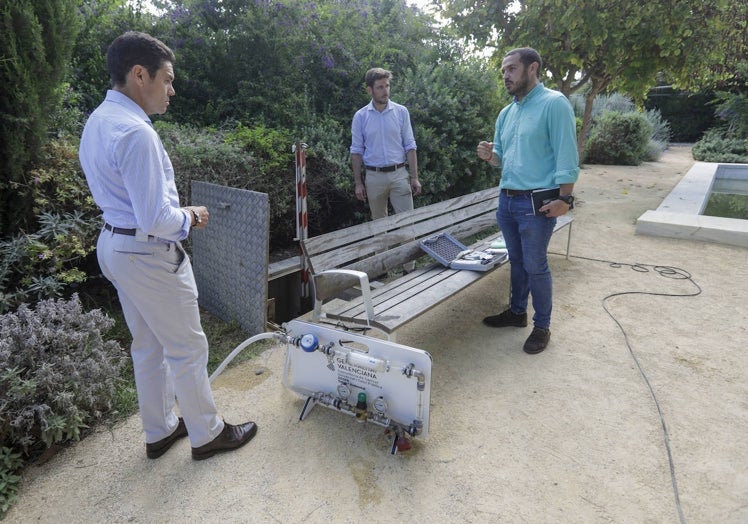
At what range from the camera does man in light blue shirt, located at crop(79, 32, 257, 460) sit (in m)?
1.84

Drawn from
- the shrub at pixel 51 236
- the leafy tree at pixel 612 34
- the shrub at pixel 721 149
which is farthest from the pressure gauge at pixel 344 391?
the shrub at pixel 721 149

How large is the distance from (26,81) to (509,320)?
153 inches

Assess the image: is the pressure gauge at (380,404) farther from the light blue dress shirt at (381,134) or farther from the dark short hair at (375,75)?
the dark short hair at (375,75)

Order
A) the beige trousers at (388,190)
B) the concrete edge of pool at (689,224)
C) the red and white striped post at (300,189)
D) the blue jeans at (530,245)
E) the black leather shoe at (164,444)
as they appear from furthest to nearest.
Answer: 1. the concrete edge of pool at (689,224)
2. the beige trousers at (388,190)
3. the red and white striped post at (300,189)
4. the blue jeans at (530,245)
5. the black leather shoe at (164,444)

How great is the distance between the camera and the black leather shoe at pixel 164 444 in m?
2.45

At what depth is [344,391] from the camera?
8.53ft

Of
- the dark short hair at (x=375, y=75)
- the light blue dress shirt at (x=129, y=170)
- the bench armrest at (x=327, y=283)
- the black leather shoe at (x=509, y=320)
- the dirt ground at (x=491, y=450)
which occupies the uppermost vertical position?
the dark short hair at (x=375, y=75)

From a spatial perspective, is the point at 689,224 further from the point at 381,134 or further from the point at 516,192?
the point at 381,134

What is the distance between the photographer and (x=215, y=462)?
2.42m

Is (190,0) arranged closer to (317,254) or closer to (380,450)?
(317,254)

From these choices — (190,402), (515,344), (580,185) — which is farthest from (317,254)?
(580,185)

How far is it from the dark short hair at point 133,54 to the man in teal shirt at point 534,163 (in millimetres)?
2280

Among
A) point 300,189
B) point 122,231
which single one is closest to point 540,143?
point 300,189

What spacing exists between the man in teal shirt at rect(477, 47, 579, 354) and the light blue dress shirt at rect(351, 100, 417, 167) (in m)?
1.39
